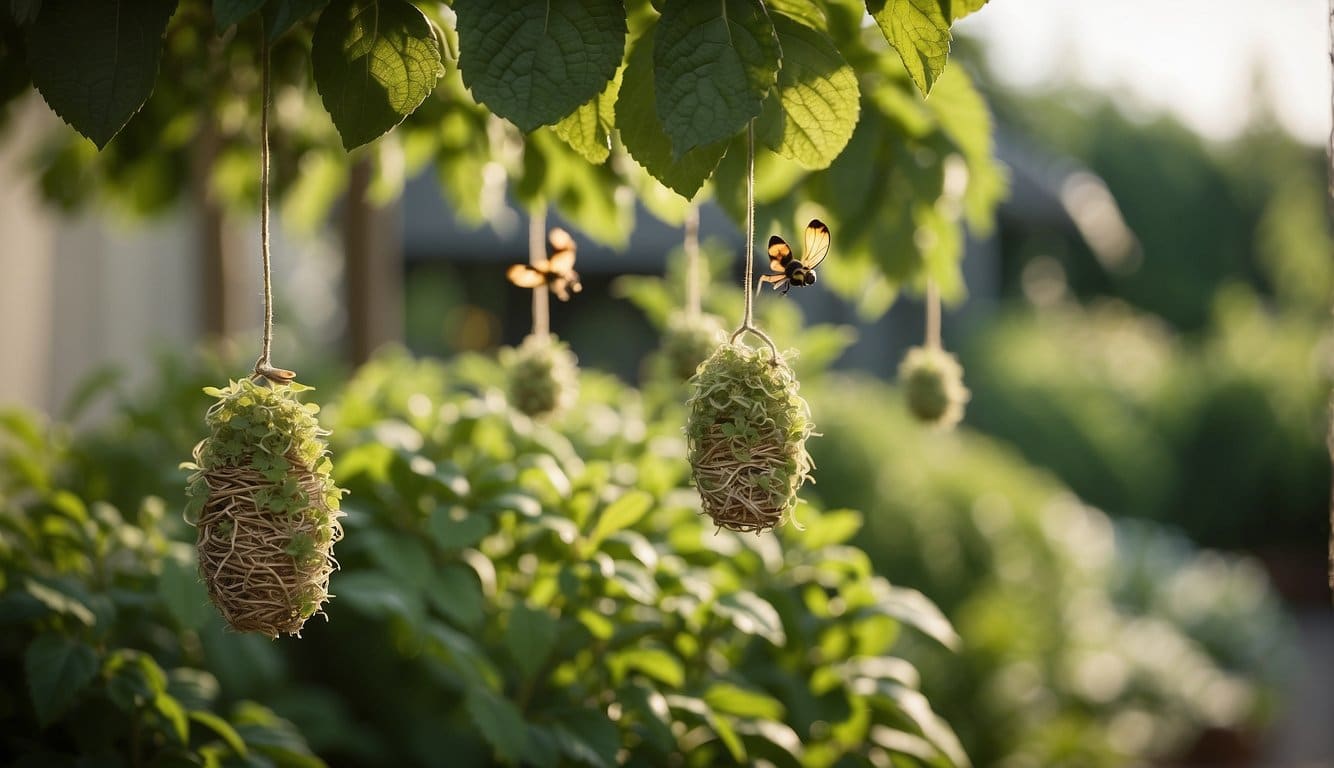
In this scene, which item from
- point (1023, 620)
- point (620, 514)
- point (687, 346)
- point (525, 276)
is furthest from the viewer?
point (1023, 620)

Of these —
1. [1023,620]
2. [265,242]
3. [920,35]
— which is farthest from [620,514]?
[1023,620]

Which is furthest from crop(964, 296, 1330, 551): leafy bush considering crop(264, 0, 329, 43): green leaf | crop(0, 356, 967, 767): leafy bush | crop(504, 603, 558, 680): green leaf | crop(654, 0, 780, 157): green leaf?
crop(264, 0, 329, 43): green leaf

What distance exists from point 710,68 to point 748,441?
14.8 inches

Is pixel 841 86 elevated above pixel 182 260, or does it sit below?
below

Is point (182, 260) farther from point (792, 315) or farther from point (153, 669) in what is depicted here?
point (153, 669)

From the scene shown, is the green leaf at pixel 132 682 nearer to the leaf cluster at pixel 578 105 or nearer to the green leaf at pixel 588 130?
the leaf cluster at pixel 578 105

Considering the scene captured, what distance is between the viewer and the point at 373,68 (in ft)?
3.62

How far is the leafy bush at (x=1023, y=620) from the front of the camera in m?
3.81

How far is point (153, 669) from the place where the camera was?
Result: 1526 mm

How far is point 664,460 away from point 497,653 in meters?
0.46

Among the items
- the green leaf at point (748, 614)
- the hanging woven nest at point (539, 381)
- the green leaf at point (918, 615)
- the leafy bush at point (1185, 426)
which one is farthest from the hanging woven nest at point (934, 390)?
the leafy bush at point (1185, 426)

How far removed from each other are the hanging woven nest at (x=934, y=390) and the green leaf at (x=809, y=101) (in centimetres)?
78

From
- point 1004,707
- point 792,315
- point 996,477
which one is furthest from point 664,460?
point 996,477

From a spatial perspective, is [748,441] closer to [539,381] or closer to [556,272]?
[556,272]
